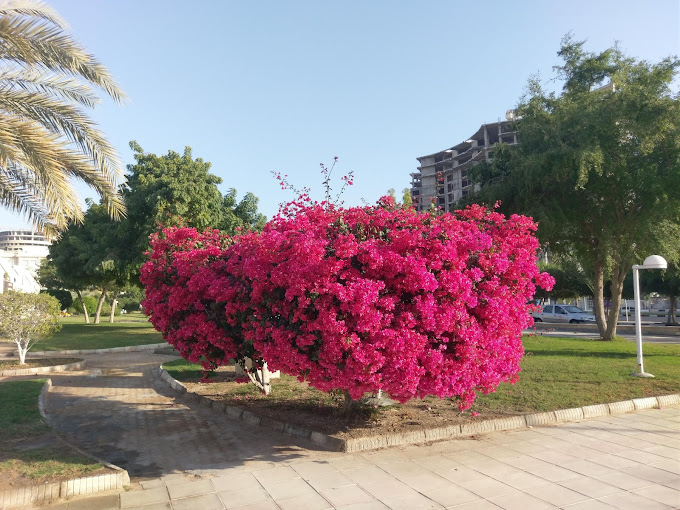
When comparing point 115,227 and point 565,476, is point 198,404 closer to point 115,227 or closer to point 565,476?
point 565,476

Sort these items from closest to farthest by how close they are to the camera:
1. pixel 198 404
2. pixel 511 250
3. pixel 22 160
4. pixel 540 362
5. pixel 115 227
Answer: pixel 511 250 < pixel 22 160 < pixel 198 404 < pixel 540 362 < pixel 115 227

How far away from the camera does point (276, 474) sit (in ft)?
18.5

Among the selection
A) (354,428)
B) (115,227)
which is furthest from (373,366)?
(115,227)

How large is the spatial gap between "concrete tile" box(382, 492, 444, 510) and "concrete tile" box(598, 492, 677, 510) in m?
1.54

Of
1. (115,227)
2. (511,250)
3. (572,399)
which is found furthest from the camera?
(115,227)

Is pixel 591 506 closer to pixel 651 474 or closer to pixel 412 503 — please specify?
pixel 651 474

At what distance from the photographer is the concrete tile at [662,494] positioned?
15.1ft

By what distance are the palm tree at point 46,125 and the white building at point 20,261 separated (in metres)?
1.51

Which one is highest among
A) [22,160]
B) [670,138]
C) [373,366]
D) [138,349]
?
[670,138]

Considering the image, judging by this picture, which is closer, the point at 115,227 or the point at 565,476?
the point at 565,476

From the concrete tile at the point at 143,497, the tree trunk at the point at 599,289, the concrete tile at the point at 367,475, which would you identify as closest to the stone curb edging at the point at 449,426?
the concrete tile at the point at 367,475

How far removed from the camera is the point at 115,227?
24.1 metres

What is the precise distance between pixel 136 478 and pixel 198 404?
4130 mm

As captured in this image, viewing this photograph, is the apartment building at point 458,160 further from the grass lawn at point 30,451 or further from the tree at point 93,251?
the grass lawn at point 30,451
